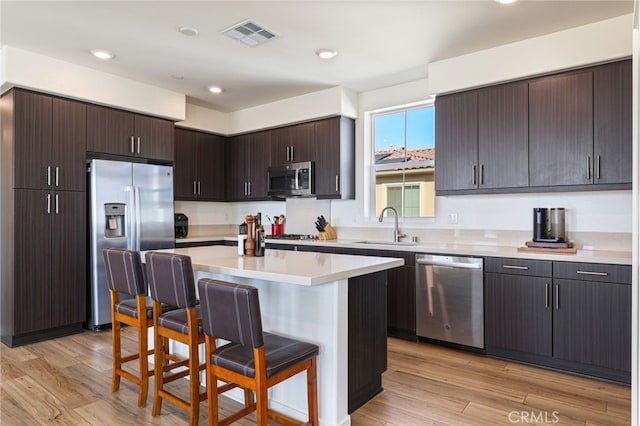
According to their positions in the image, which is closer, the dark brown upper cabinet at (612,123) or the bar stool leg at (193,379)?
the bar stool leg at (193,379)

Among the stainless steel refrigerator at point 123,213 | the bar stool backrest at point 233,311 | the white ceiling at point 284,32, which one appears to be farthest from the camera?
the stainless steel refrigerator at point 123,213

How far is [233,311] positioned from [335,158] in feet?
10.2

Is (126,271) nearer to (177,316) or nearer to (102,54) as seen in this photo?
(177,316)

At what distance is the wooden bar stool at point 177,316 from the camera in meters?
2.08

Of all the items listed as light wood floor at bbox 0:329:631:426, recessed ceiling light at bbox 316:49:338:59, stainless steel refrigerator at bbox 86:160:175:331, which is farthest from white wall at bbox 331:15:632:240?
stainless steel refrigerator at bbox 86:160:175:331

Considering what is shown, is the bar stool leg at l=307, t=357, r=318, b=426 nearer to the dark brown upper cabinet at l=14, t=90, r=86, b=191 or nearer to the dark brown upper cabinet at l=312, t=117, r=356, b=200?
the dark brown upper cabinet at l=312, t=117, r=356, b=200

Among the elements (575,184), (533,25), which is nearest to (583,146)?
(575,184)

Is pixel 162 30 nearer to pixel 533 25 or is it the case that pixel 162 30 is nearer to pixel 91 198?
pixel 91 198

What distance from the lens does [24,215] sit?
3.60 meters

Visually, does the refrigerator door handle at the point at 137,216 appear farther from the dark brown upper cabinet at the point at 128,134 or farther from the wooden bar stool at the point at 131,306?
the wooden bar stool at the point at 131,306

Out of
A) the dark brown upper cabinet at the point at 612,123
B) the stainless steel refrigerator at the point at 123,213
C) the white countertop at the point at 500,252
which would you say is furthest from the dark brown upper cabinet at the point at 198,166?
the dark brown upper cabinet at the point at 612,123

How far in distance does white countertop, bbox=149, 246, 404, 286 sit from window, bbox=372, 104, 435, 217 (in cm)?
194

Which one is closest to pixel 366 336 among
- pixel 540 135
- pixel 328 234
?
pixel 540 135

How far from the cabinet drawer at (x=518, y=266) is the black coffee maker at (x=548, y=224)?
36 cm
